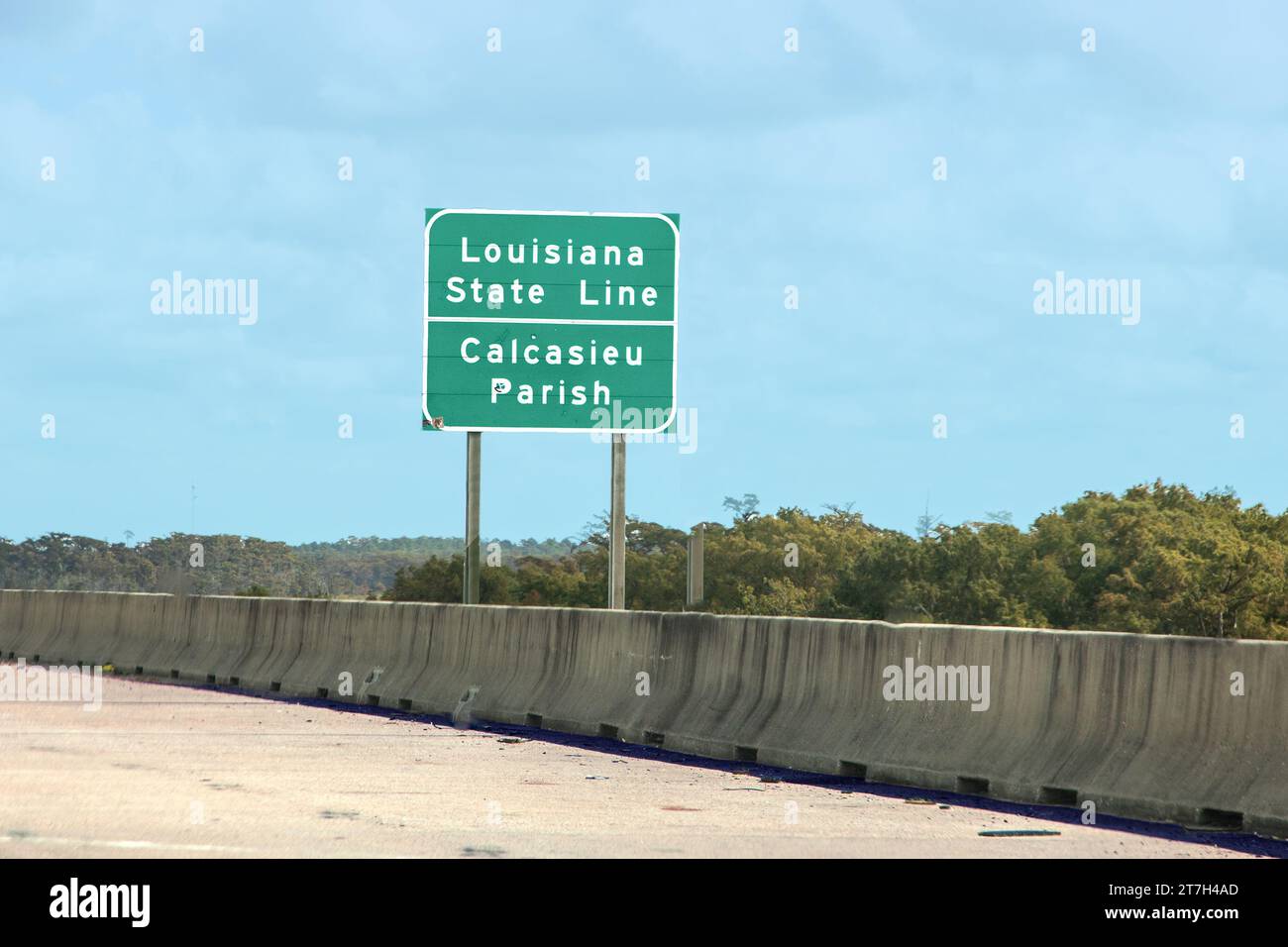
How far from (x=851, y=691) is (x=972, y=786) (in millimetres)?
1756

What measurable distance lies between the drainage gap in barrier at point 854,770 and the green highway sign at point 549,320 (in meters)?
11.8

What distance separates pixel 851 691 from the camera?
1446 centimetres

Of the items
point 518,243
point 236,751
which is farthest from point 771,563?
point 236,751

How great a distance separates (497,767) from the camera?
14383 millimetres

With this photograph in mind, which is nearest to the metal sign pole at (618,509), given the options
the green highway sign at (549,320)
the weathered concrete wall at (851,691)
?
the green highway sign at (549,320)

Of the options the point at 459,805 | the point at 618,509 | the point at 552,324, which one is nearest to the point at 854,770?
the point at 459,805

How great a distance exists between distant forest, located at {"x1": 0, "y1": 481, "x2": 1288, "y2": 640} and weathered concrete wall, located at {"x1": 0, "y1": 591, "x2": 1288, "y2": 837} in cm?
3585

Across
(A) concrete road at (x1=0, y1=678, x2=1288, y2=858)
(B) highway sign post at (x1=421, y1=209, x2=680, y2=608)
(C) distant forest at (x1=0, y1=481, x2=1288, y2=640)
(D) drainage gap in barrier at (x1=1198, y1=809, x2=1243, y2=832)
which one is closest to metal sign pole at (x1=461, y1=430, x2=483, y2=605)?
(B) highway sign post at (x1=421, y1=209, x2=680, y2=608)

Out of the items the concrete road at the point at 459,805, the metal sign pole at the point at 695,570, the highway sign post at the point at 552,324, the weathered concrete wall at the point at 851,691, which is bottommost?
the concrete road at the point at 459,805

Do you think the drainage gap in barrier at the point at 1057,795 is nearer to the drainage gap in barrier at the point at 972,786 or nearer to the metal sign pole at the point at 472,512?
the drainage gap in barrier at the point at 972,786

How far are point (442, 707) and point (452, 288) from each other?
7.49m

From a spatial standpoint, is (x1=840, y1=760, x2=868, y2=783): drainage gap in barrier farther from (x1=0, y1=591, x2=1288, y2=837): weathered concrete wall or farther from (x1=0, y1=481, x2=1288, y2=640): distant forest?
(x1=0, y1=481, x2=1288, y2=640): distant forest

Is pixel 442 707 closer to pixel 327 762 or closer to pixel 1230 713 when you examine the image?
pixel 327 762

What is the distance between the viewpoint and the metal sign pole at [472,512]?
Answer: 2617 centimetres
